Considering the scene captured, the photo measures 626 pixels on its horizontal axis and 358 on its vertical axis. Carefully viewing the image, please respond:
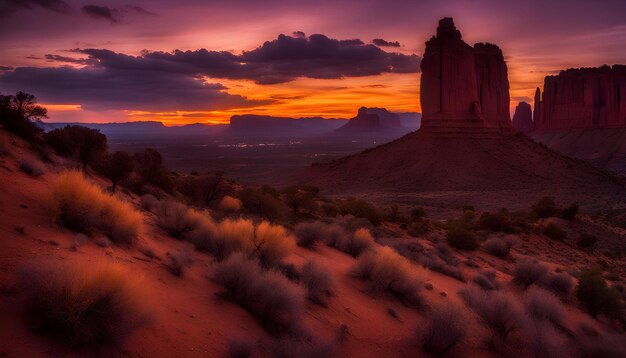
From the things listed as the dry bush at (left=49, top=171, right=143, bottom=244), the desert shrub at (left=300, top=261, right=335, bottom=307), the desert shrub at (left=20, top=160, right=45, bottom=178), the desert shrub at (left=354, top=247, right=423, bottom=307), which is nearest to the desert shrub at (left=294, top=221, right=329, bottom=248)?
the desert shrub at (left=354, top=247, right=423, bottom=307)

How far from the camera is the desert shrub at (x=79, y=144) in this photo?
17906mm

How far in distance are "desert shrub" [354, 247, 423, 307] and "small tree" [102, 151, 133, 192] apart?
1201 cm

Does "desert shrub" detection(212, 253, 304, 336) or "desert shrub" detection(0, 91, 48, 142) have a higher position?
"desert shrub" detection(0, 91, 48, 142)

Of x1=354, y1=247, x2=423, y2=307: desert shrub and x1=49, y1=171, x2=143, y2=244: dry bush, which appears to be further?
x1=354, y1=247, x2=423, y2=307: desert shrub

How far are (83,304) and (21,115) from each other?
17.6 m

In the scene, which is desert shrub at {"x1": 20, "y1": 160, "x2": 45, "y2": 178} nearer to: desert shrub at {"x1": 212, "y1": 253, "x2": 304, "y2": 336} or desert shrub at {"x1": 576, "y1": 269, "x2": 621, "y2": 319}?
desert shrub at {"x1": 212, "y1": 253, "x2": 304, "y2": 336}

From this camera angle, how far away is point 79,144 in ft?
59.4

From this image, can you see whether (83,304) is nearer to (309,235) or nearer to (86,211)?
(86,211)

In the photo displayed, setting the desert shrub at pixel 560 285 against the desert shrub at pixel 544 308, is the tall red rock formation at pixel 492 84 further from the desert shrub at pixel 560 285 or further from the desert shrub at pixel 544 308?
the desert shrub at pixel 544 308

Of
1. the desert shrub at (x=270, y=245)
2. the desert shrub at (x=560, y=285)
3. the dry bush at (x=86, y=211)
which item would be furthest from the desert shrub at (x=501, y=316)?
the dry bush at (x=86, y=211)

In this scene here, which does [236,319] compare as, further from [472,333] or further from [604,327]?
[604,327]

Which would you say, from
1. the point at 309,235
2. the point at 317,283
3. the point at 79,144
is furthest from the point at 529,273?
the point at 79,144

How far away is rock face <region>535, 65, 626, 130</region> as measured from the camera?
109 metres

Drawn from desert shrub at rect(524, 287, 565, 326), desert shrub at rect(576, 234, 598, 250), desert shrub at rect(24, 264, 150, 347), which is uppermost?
desert shrub at rect(24, 264, 150, 347)
